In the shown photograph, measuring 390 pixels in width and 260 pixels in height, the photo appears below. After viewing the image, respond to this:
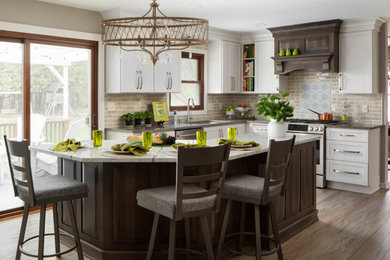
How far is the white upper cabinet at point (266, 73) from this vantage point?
22.4ft

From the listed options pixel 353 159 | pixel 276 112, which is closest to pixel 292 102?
pixel 353 159

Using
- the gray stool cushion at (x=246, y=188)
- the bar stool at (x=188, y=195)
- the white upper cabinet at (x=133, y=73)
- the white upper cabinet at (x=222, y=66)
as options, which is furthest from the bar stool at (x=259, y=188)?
the white upper cabinet at (x=222, y=66)

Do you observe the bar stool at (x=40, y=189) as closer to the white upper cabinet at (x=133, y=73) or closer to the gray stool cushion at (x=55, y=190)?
the gray stool cushion at (x=55, y=190)

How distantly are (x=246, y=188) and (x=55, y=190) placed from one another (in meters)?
1.39

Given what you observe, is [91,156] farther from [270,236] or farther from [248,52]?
[248,52]

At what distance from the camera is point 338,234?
399 centimetres

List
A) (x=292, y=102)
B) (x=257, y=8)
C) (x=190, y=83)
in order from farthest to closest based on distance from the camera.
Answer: (x=292, y=102) → (x=190, y=83) → (x=257, y=8)

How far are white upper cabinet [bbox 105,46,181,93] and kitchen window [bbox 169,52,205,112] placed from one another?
30.0 inches

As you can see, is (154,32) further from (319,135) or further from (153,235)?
(319,135)

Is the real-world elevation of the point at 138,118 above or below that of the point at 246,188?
above

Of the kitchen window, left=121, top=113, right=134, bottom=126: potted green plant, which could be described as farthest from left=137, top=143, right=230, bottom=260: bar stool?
the kitchen window

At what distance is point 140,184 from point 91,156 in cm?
46

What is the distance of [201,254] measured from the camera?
3.01 meters

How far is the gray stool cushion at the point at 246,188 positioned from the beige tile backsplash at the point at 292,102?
2.76 metres
